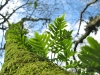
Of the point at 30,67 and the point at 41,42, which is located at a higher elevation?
the point at 41,42

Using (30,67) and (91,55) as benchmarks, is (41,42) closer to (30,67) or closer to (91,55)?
(30,67)

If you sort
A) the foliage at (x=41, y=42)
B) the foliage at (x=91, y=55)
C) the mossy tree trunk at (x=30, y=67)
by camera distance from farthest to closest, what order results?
1. the foliage at (x=41, y=42)
2. the mossy tree trunk at (x=30, y=67)
3. the foliage at (x=91, y=55)

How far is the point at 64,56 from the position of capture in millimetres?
1630

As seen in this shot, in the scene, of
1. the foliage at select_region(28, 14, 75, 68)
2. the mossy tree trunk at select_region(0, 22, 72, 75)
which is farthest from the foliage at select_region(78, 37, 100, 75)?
the foliage at select_region(28, 14, 75, 68)

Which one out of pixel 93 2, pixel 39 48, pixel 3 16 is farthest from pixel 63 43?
pixel 3 16

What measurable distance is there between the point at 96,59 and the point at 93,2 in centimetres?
813

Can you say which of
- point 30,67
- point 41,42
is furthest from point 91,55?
point 41,42

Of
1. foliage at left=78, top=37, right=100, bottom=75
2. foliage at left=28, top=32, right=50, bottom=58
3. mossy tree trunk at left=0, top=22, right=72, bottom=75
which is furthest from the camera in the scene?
foliage at left=28, top=32, right=50, bottom=58

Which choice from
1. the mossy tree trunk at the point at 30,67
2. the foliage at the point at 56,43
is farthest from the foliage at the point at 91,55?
the foliage at the point at 56,43

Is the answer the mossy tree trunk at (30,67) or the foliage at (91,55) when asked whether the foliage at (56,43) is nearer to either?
the mossy tree trunk at (30,67)

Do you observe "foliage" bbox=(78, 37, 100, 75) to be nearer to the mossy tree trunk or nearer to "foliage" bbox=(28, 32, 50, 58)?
the mossy tree trunk

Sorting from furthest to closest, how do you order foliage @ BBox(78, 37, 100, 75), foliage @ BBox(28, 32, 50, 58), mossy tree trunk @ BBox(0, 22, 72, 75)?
foliage @ BBox(28, 32, 50, 58) < mossy tree trunk @ BBox(0, 22, 72, 75) < foliage @ BBox(78, 37, 100, 75)

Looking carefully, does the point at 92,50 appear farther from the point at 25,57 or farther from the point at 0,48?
the point at 0,48

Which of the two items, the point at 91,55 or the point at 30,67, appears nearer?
the point at 91,55
